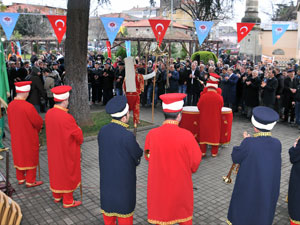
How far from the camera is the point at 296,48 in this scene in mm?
28594

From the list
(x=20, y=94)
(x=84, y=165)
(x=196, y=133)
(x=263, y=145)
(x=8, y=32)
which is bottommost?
(x=84, y=165)

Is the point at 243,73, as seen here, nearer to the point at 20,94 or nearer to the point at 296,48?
the point at 20,94

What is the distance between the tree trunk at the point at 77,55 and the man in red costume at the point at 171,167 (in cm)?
661

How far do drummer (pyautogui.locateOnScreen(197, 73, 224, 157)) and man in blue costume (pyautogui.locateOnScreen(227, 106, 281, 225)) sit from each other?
12.4ft

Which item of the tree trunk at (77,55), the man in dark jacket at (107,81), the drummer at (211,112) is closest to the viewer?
the drummer at (211,112)

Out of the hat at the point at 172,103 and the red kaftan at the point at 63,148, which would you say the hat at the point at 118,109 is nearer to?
the hat at the point at 172,103

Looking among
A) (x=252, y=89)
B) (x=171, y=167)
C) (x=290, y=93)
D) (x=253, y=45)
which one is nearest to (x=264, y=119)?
(x=171, y=167)

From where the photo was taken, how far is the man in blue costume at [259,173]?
3.90 meters

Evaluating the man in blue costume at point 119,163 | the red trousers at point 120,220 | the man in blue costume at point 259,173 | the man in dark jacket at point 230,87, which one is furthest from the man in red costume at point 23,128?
the man in dark jacket at point 230,87

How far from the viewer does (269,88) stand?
36.8 ft

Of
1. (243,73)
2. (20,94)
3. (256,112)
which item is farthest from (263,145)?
(243,73)

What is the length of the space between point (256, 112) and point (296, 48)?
2777cm

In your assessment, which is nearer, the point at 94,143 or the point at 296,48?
the point at 94,143

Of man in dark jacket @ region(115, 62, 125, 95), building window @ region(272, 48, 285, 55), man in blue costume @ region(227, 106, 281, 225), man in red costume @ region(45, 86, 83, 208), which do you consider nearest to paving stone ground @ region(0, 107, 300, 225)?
man in red costume @ region(45, 86, 83, 208)
